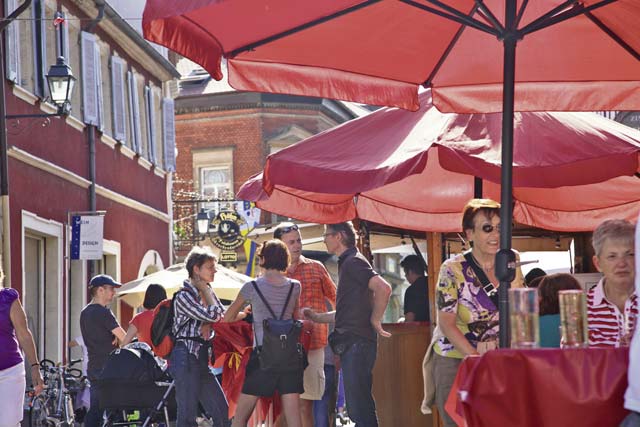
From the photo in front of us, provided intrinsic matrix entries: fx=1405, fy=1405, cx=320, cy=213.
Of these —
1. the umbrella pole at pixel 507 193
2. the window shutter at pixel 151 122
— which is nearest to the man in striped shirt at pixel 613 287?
the umbrella pole at pixel 507 193

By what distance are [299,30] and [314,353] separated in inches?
183

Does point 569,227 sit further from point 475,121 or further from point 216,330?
point 216,330

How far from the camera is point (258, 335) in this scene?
10.9 metres

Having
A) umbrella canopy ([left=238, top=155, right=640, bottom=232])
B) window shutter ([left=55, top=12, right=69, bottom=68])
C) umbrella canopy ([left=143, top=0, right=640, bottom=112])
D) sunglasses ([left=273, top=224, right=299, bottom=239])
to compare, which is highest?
window shutter ([left=55, top=12, right=69, bottom=68])

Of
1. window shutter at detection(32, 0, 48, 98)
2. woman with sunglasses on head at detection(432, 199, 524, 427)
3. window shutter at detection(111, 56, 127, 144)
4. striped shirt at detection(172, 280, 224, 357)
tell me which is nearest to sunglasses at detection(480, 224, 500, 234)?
woman with sunglasses on head at detection(432, 199, 524, 427)

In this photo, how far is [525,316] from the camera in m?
4.95

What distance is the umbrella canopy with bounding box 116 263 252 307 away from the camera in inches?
859

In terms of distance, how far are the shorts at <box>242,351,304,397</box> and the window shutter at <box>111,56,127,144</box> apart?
16.1 m

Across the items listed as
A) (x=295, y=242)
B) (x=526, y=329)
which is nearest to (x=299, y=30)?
(x=526, y=329)

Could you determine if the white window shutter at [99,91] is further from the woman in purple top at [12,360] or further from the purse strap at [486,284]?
the purse strap at [486,284]

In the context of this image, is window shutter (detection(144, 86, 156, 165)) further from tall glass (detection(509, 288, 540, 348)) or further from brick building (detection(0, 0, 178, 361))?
tall glass (detection(509, 288, 540, 348))

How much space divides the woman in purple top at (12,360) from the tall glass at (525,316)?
4.81 meters

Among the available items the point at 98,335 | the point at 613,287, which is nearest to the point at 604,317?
the point at 613,287

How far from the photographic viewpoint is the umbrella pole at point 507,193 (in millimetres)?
6420
